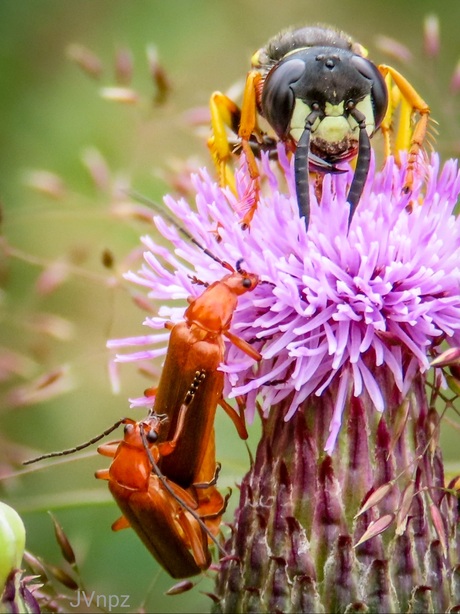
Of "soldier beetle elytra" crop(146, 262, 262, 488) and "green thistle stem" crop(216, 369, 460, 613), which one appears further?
"soldier beetle elytra" crop(146, 262, 262, 488)

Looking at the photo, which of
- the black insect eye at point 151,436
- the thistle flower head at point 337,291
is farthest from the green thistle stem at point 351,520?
the black insect eye at point 151,436

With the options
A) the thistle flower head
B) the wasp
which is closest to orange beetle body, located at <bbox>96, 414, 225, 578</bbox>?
the thistle flower head

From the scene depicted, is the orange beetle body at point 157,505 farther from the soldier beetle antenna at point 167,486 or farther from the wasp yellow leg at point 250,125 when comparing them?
the wasp yellow leg at point 250,125

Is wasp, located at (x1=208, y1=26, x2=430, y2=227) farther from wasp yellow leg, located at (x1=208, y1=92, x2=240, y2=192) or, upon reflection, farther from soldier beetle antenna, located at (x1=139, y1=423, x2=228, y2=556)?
soldier beetle antenna, located at (x1=139, y1=423, x2=228, y2=556)

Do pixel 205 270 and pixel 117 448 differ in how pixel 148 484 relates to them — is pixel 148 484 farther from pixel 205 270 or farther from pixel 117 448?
pixel 205 270

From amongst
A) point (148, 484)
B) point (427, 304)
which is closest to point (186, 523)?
point (148, 484)
